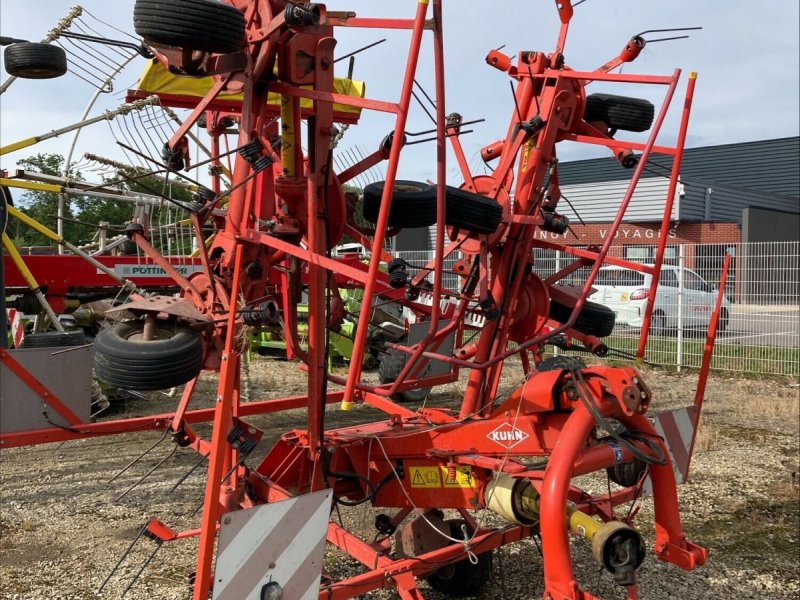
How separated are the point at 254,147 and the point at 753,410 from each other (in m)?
7.74

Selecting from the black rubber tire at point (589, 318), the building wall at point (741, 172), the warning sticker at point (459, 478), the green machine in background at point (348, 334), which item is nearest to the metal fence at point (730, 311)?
the green machine in background at point (348, 334)

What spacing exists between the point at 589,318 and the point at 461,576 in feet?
5.96

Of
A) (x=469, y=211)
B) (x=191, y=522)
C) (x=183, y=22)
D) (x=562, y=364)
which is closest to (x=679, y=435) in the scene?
(x=562, y=364)

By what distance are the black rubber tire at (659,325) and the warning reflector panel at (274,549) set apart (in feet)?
34.6

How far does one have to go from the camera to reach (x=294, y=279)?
12.0ft

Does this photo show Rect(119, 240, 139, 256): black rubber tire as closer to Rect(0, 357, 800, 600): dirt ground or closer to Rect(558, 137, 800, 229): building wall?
Rect(0, 357, 800, 600): dirt ground

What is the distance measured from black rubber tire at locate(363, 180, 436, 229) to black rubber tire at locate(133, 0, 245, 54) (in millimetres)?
1048

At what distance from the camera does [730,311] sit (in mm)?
12320

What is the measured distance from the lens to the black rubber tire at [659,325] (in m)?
12.3

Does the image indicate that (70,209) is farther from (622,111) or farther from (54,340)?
(622,111)

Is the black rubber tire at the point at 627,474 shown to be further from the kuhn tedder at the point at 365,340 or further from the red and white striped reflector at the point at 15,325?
the red and white striped reflector at the point at 15,325

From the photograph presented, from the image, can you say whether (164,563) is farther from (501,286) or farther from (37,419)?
(501,286)

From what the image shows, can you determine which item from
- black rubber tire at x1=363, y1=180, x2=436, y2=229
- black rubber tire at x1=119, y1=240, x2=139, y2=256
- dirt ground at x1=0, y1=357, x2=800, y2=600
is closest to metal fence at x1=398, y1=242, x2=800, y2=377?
dirt ground at x1=0, y1=357, x2=800, y2=600

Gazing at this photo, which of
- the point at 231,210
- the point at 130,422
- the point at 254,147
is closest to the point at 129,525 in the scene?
the point at 130,422
